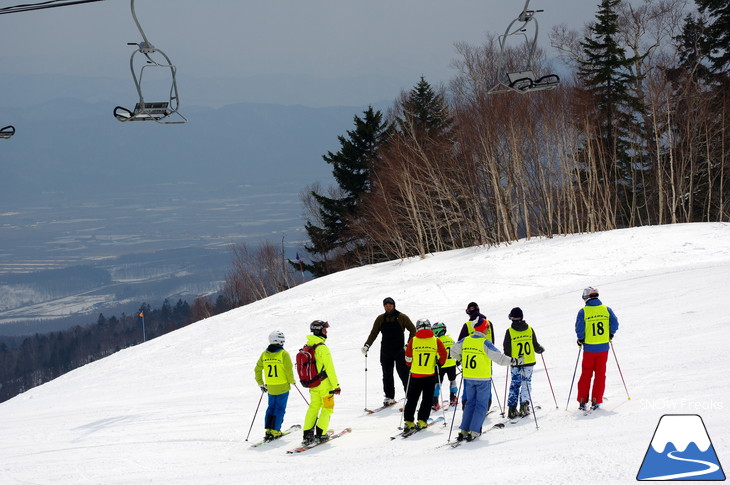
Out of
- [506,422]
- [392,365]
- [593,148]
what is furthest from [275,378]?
[593,148]

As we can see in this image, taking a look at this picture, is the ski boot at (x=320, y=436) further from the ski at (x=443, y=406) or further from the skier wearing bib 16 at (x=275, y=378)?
the ski at (x=443, y=406)

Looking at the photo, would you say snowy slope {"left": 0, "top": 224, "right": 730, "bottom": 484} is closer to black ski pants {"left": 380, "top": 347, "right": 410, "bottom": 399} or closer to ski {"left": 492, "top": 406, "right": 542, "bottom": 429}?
ski {"left": 492, "top": 406, "right": 542, "bottom": 429}

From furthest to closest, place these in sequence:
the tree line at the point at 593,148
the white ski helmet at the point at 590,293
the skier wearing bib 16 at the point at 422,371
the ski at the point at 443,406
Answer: the tree line at the point at 593,148 → the ski at the point at 443,406 → the skier wearing bib 16 at the point at 422,371 → the white ski helmet at the point at 590,293

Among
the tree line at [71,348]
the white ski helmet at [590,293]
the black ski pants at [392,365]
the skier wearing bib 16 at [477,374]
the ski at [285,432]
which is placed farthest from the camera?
the tree line at [71,348]

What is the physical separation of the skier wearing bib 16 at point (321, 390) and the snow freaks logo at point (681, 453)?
4.21 m

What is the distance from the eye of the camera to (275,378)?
10.3m

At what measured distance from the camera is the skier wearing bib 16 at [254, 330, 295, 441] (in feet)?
33.9

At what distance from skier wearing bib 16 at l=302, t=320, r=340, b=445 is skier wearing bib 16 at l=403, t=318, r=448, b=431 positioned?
105cm

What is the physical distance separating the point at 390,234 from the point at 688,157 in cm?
1607

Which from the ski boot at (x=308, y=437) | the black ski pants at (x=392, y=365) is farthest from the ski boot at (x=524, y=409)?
the ski boot at (x=308, y=437)

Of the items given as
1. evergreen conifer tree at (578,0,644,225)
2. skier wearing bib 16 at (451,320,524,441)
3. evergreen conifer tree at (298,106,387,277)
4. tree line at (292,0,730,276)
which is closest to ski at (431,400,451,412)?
skier wearing bib 16 at (451,320,524,441)

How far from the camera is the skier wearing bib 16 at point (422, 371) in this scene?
31.9 feet

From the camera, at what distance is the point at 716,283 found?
58.5ft

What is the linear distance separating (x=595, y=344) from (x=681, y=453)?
2.24 meters
